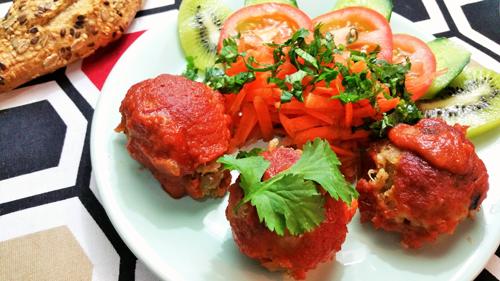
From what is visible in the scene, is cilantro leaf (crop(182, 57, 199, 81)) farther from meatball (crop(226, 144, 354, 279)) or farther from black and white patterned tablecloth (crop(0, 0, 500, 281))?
meatball (crop(226, 144, 354, 279))

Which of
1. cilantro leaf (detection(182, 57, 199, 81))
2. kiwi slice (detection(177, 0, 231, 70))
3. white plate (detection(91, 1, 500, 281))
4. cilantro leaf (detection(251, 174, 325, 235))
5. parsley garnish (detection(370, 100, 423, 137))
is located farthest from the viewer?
kiwi slice (detection(177, 0, 231, 70))

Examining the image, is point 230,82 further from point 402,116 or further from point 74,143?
point 74,143

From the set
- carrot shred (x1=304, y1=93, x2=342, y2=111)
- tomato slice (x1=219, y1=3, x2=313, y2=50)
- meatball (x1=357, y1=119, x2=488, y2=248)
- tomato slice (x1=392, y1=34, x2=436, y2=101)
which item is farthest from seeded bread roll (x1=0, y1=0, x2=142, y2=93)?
meatball (x1=357, y1=119, x2=488, y2=248)

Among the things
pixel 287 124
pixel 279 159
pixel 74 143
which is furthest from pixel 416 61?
pixel 74 143

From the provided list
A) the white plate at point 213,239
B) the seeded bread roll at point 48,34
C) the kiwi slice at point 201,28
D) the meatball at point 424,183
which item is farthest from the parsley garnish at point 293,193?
the seeded bread roll at point 48,34

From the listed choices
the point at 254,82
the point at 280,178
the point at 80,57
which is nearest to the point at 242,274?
the point at 280,178

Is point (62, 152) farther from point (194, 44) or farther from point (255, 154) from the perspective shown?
point (255, 154)

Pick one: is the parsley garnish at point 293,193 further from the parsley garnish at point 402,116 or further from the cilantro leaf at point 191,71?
the cilantro leaf at point 191,71
